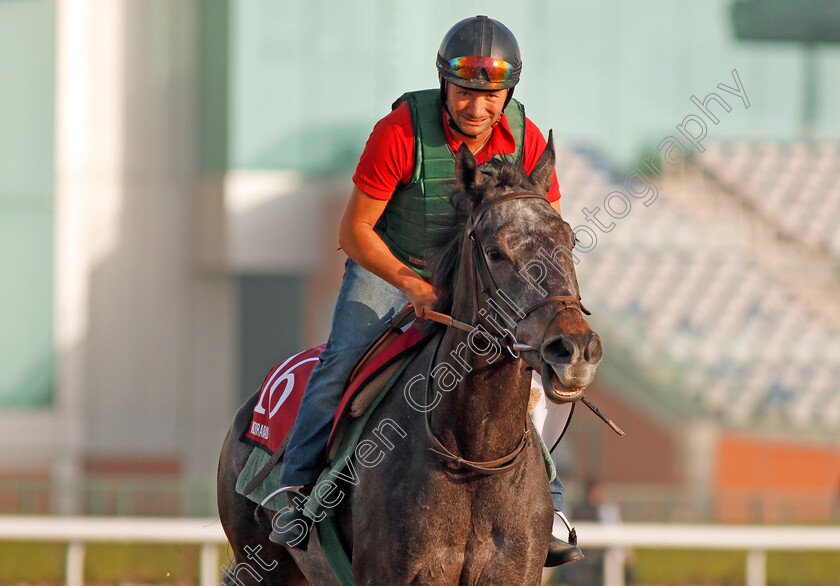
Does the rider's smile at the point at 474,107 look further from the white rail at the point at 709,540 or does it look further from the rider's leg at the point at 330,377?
the white rail at the point at 709,540

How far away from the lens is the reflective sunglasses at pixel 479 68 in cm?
368

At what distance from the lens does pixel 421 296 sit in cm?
356

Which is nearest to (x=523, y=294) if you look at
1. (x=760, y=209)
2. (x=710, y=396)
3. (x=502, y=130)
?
(x=502, y=130)

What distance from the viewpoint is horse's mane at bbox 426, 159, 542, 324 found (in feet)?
11.2

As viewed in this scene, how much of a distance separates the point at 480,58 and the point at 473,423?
113 centimetres

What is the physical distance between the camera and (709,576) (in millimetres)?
9266

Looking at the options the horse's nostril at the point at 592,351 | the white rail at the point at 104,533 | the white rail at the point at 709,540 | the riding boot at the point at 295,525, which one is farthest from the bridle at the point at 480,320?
the white rail at the point at 709,540

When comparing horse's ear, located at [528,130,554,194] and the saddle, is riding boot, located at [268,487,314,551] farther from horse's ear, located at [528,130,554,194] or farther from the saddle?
horse's ear, located at [528,130,554,194]

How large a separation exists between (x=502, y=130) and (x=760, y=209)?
46.5 ft

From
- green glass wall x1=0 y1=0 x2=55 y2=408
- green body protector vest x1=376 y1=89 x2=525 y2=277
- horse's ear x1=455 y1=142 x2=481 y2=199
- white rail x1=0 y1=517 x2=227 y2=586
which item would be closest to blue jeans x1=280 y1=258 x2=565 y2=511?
green body protector vest x1=376 y1=89 x2=525 y2=277

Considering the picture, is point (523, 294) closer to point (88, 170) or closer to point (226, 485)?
point (226, 485)

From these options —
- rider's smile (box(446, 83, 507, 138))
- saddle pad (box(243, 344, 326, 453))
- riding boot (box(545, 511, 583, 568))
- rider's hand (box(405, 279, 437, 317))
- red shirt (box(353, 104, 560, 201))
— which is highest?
rider's smile (box(446, 83, 507, 138))

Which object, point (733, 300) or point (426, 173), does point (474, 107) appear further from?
point (733, 300)

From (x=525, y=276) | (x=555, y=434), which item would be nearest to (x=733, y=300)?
(x=555, y=434)
